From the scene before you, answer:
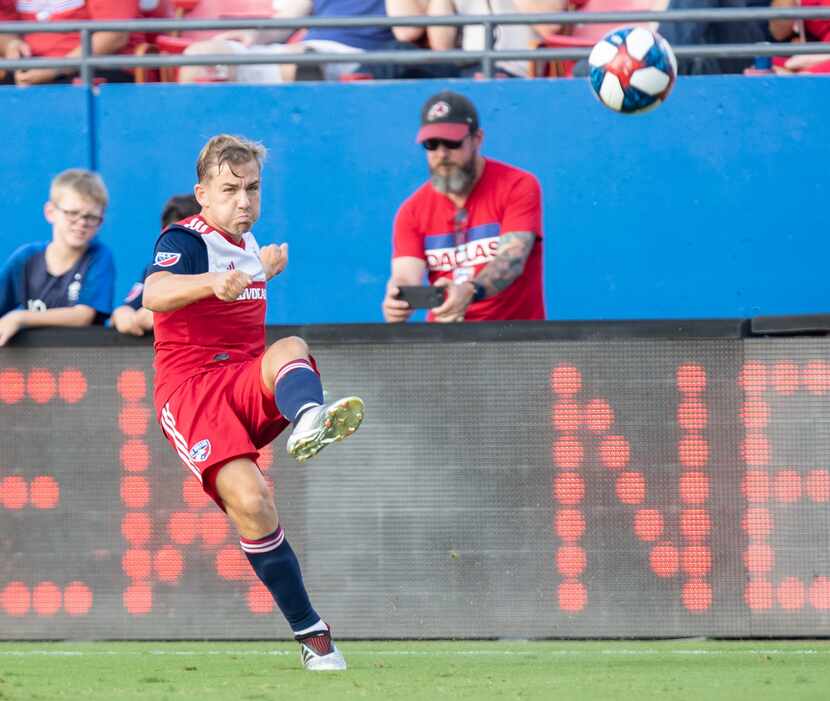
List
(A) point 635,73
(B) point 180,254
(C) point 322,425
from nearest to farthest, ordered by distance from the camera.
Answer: (C) point 322,425 → (B) point 180,254 → (A) point 635,73

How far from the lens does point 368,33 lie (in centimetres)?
1073

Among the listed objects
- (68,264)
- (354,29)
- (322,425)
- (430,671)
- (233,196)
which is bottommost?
(430,671)

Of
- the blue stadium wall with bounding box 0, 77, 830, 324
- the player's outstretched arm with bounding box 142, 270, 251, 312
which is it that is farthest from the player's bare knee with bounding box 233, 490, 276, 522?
the blue stadium wall with bounding box 0, 77, 830, 324

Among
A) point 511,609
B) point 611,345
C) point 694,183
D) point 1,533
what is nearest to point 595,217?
point 694,183

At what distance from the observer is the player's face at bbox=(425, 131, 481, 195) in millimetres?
8453

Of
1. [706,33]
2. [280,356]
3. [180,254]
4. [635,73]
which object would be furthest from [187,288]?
[706,33]

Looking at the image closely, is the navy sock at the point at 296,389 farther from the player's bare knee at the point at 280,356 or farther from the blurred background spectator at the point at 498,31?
the blurred background spectator at the point at 498,31

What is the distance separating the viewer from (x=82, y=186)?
26.3 feet

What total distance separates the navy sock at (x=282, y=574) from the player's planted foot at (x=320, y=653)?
0.05 m

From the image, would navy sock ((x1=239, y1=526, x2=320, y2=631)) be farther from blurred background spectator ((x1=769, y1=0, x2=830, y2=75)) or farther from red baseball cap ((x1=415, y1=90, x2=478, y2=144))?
blurred background spectator ((x1=769, y1=0, x2=830, y2=75))

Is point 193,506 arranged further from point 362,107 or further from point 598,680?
point 362,107

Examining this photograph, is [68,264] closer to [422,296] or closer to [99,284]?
[99,284]

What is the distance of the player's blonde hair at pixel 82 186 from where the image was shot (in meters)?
8.02

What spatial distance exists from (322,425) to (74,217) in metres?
3.13
